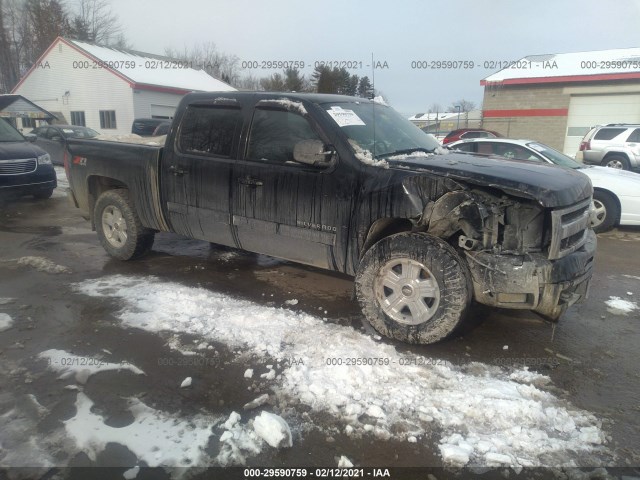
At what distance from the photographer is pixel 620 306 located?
15.2 ft

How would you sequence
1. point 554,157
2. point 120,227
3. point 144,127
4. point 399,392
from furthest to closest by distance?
point 144,127 < point 554,157 < point 120,227 < point 399,392

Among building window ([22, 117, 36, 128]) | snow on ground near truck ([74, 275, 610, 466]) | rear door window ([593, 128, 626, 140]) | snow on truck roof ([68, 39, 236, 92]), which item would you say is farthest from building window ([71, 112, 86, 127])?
snow on ground near truck ([74, 275, 610, 466])

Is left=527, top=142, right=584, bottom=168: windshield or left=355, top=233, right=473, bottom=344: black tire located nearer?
left=355, top=233, right=473, bottom=344: black tire

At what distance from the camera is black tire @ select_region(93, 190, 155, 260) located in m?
5.43

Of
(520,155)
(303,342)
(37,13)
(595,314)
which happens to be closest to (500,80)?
(520,155)

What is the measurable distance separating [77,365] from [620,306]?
4.90 m

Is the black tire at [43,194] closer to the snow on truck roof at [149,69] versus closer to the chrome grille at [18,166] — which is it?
the chrome grille at [18,166]

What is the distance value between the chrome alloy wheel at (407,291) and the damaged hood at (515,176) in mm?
734

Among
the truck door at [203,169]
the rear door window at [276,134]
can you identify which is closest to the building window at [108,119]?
the truck door at [203,169]

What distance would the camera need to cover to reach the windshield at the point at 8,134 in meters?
9.44

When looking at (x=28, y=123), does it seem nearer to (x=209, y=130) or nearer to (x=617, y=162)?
(x=209, y=130)

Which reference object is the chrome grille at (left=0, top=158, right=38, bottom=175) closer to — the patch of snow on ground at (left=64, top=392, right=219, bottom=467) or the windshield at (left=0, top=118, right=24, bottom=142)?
the windshield at (left=0, top=118, right=24, bottom=142)

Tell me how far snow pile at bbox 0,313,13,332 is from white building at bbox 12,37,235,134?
88.3 feet

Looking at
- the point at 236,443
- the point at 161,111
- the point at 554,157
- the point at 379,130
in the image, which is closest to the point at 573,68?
the point at 554,157
